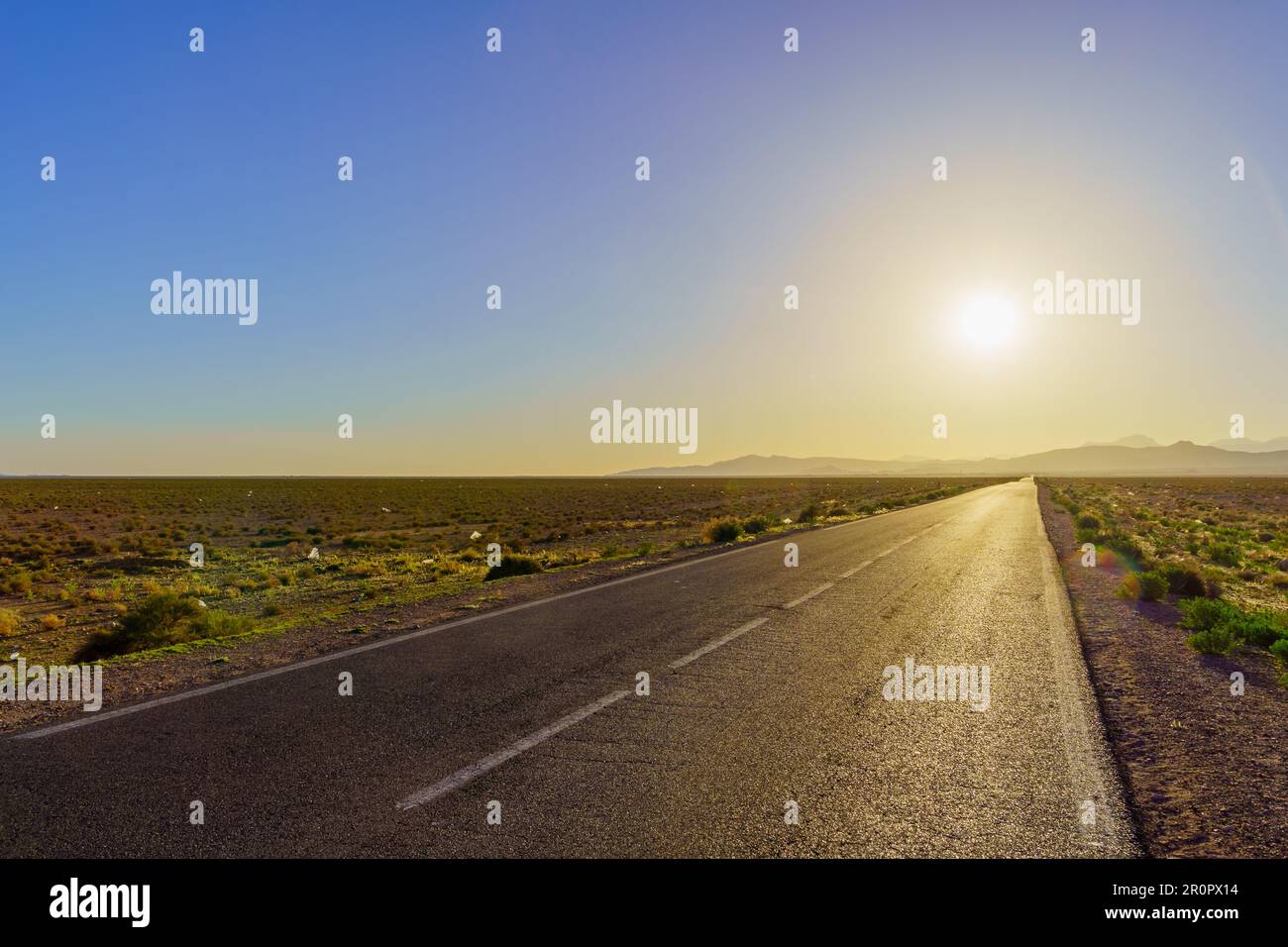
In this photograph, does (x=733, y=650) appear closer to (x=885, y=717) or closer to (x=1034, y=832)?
(x=885, y=717)

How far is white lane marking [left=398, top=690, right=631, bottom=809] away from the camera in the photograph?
14.0ft

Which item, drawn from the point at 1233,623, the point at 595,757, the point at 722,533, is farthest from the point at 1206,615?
the point at 722,533

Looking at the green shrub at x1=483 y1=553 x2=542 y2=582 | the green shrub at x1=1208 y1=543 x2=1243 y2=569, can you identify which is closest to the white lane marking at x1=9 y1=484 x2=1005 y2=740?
the green shrub at x1=483 y1=553 x2=542 y2=582

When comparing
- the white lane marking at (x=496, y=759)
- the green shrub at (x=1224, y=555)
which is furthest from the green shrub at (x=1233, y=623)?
the green shrub at (x=1224, y=555)

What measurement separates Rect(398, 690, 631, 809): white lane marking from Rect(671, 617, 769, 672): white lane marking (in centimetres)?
146

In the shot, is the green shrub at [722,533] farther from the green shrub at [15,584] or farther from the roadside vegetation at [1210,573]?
the green shrub at [15,584]

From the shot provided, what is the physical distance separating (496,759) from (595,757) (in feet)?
2.13

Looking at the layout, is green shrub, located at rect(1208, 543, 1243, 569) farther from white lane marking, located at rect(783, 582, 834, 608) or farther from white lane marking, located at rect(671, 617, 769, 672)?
white lane marking, located at rect(671, 617, 769, 672)

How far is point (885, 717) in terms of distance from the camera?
19.6 ft

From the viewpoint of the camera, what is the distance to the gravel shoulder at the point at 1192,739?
162 inches

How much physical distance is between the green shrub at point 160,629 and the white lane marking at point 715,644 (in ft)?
20.9

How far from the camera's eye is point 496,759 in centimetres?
486

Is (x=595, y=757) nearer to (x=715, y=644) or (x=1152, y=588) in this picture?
(x=715, y=644)
